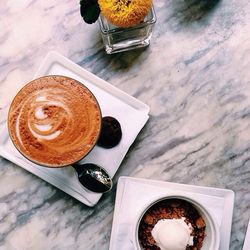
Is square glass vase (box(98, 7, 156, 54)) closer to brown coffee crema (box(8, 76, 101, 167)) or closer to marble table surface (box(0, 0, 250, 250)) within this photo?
marble table surface (box(0, 0, 250, 250))

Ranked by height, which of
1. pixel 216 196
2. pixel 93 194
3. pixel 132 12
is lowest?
pixel 216 196

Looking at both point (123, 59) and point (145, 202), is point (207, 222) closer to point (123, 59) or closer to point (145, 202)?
point (145, 202)

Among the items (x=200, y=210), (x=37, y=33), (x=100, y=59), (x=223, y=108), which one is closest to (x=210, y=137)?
(x=223, y=108)

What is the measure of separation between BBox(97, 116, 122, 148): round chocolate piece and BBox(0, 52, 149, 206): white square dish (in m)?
0.01

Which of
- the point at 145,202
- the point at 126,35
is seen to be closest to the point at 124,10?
the point at 126,35

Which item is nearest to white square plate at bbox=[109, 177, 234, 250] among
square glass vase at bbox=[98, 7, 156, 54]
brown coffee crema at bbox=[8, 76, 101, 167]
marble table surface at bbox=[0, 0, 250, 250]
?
marble table surface at bbox=[0, 0, 250, 250]

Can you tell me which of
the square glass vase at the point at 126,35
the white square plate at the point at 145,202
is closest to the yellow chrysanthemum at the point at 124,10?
the square glass vase at the point at 126,35

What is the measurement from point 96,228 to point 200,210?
22cm

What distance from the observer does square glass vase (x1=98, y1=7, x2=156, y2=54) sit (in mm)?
1129

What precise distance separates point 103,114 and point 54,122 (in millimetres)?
125

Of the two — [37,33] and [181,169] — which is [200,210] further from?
[37,33]

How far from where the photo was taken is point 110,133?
1124 millimetres

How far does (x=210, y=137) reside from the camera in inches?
46.4

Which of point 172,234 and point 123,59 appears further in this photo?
point 123,59
